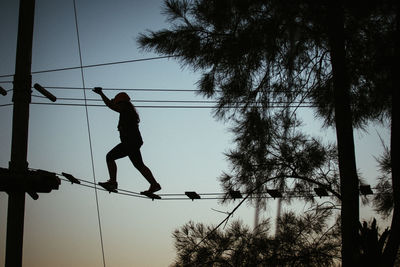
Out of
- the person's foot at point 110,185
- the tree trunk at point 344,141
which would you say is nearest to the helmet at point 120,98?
the person's foot at point 110,185

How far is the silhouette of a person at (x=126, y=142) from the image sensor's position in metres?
5.16

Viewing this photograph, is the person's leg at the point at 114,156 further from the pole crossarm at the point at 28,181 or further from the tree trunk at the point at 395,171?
the tree trunk at the point at 395,171

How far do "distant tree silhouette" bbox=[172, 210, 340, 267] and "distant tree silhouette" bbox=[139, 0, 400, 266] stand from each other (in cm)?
87

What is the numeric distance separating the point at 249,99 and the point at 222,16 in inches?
39.8

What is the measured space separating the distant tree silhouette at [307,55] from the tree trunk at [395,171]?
11mm

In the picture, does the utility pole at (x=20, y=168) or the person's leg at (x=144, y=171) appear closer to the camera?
the utility pole at (x=20, y=168)

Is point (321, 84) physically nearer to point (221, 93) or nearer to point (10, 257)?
point (221, 93)

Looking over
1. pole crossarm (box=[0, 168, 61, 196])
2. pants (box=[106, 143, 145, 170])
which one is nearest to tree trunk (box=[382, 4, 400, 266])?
pants (box=[106, 143, 145, 170])

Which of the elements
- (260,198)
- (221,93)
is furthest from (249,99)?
(260,198)

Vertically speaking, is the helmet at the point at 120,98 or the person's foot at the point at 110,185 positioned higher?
the helmet at the point at 120,98

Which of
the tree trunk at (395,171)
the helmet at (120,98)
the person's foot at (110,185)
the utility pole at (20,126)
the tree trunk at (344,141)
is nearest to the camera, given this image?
the utility pole at (20,126)

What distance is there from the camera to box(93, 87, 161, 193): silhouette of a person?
5.16 m

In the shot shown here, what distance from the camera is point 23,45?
4469mm

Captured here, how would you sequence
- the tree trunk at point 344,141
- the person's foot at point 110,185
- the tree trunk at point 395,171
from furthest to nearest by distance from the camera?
the person's foot at point 110,185 < the tree trunk at point 344,141 < the tree trunk at point 395,171
